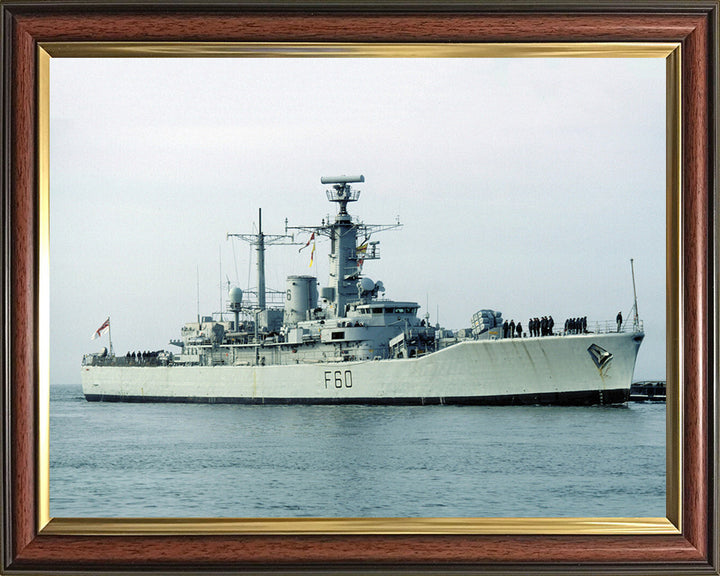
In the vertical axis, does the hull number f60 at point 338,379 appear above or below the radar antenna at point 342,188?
below

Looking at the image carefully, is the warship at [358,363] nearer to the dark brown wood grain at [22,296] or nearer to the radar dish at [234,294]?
the radar dish at [234,294]

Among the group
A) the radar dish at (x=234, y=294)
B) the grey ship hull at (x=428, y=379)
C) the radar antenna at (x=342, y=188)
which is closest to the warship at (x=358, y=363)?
the grey ship hull at (x=428, y=379)

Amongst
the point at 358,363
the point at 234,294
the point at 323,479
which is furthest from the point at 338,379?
the point at 323,479

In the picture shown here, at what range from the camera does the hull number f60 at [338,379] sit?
76.6 feet

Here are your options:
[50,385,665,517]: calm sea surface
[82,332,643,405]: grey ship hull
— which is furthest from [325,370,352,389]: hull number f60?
[50,385,665,517]: calm sea surface

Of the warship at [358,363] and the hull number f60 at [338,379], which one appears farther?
the hull number f60 at [338,379]

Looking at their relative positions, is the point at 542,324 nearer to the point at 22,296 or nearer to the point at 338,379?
the point at 22,296

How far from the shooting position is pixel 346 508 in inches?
189

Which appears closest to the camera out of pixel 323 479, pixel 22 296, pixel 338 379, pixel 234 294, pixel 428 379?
pixel 22 296

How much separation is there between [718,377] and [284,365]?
67.0ft

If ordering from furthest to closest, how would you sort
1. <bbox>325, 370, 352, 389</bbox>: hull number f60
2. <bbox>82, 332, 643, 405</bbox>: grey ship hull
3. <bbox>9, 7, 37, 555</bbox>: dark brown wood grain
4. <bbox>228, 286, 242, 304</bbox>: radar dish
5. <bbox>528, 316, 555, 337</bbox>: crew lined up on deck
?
<bbox>325, 370, 352, 389</bbox>: hull number f60
<bbox>82, 332, 643, 405</bbox>: grey ship hull
<bbox>228, 286, 242, 304</bbox>: radar dish
<bbox>528, 316, 555, 337</bbox>: crew lined up on deck
<bbox>9, 7, 37, 555</bbox>: dark brown wood grain

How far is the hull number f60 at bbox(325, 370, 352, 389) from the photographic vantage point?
2334 cm

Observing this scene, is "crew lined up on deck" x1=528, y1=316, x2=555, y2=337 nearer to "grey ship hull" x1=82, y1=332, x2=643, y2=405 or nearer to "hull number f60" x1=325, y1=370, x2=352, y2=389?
"grey ship hull" x1=82, y1=332, x2=643, y2=405

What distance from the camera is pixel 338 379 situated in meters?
23.4
